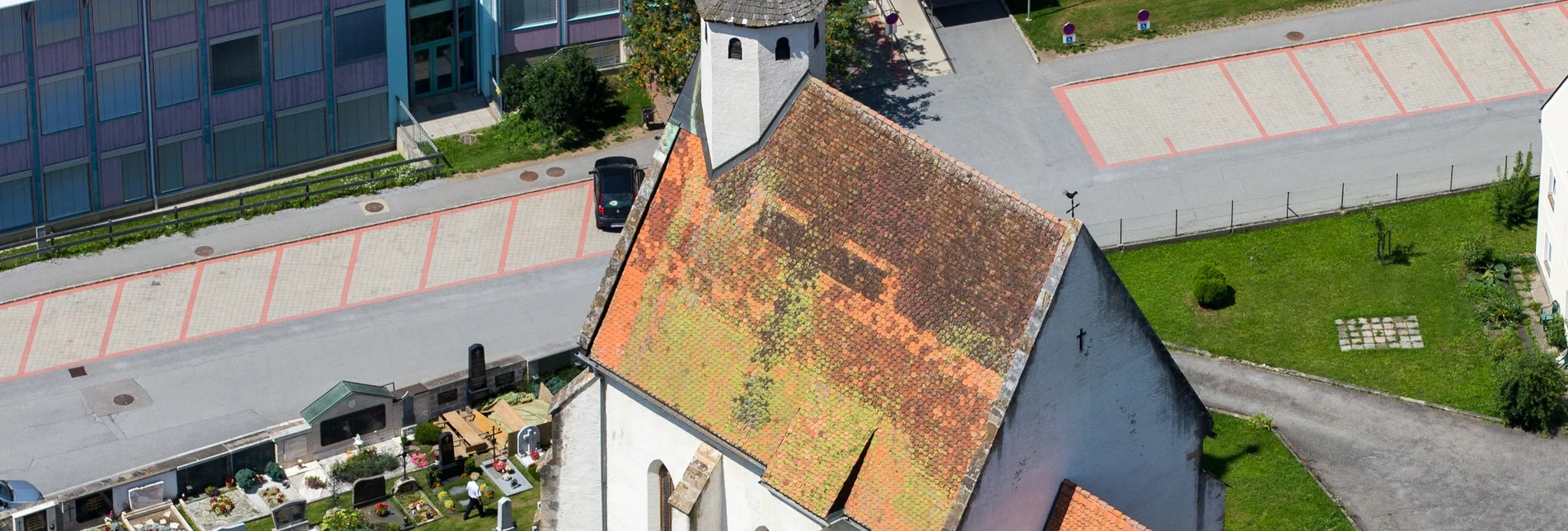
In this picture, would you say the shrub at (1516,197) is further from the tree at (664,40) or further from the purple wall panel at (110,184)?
the purple wall panel at (110,184)

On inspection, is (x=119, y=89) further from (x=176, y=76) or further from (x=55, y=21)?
(x=55, y=21)

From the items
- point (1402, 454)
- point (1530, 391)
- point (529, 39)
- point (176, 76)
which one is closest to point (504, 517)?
point (176, 76)

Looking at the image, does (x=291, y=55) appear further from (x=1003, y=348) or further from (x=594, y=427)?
(x=1003, y=348)

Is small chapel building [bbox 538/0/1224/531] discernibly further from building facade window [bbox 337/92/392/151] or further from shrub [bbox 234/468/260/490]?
building facade window [bbox 337/92/392/151]

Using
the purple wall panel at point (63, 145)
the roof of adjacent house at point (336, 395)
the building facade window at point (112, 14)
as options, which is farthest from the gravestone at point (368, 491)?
the building facade window at point (112, 14)

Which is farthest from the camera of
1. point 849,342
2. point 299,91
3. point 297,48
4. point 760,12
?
point 299,91

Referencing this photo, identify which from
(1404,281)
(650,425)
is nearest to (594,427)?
(650,425)
